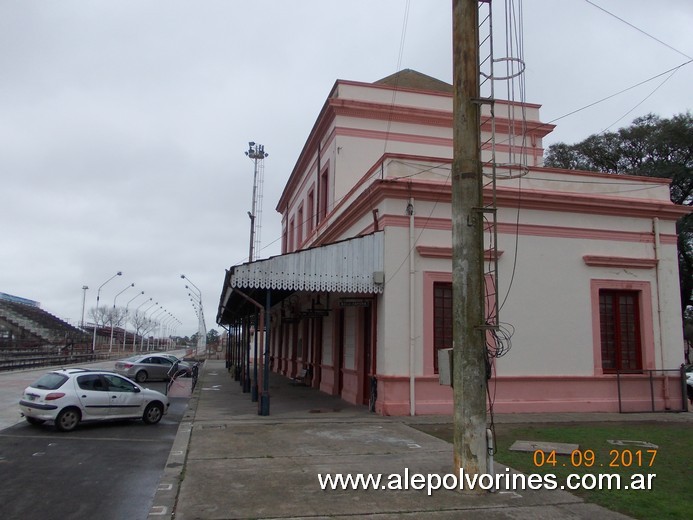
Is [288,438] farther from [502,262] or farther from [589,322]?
[589,322]

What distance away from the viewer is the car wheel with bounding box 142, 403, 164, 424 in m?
14.4

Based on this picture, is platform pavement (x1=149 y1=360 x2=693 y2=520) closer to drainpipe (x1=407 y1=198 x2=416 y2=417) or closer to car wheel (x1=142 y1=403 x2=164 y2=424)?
Result: drainpipe (x1=407 y1=198 x2=416 y2=417)

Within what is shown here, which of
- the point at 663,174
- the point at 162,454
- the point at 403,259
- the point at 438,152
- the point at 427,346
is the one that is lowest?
the point at 162,454

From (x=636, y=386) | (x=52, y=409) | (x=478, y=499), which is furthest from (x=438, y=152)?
(x=478, y=499)

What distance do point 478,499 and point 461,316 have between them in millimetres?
2199


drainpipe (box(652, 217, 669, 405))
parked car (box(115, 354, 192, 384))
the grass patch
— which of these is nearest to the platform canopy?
the grass patch

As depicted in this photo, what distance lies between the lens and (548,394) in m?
15.7

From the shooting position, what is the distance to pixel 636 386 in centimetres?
1638

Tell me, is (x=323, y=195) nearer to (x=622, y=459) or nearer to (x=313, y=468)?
(x=313, y=468)

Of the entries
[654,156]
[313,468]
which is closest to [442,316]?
[313,468]

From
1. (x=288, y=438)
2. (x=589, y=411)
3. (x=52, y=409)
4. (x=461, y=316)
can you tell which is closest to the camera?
(x=461, y=316)

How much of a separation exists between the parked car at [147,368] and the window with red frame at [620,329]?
19642 millimetres

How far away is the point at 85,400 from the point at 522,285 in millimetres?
11357

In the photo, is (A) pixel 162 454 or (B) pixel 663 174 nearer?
(A) pixel 162 454
